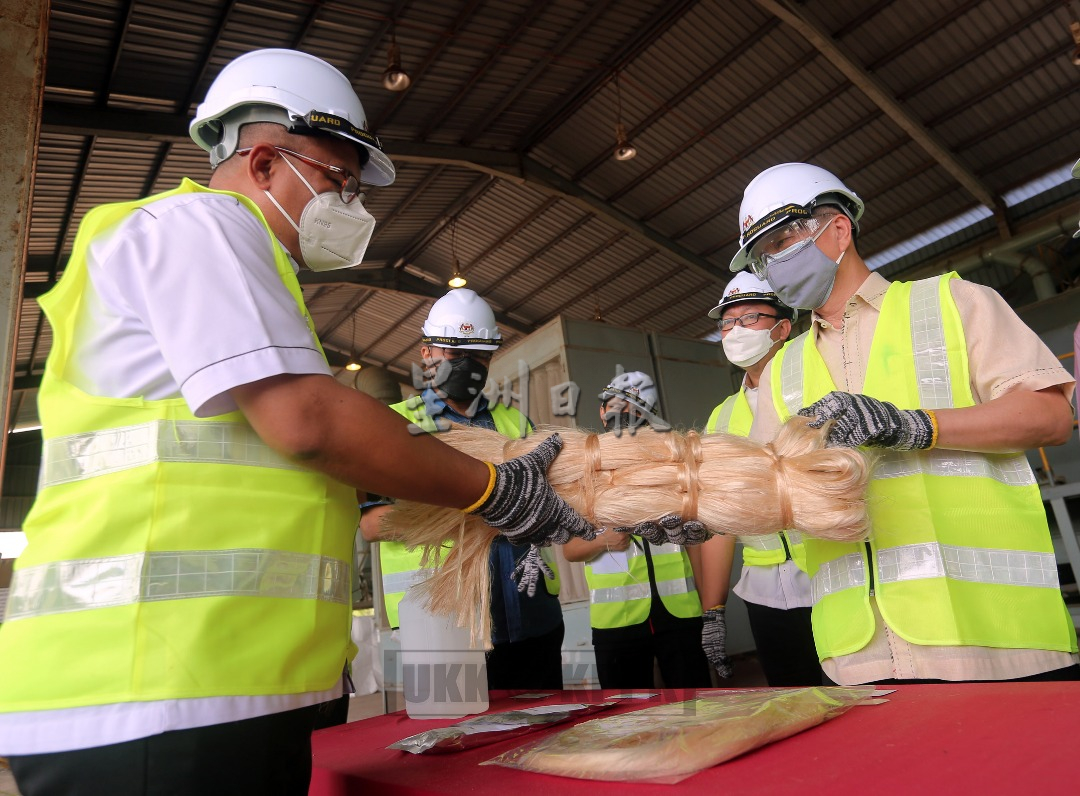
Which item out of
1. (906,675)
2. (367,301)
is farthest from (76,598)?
(367,301)

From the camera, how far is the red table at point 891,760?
3.21 feet

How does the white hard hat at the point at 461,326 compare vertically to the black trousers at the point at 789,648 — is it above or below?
above

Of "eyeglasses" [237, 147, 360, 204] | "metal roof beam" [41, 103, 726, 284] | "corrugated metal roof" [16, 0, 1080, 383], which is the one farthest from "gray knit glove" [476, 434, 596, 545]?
"metal roof beam" [41, 103, 726, 284]

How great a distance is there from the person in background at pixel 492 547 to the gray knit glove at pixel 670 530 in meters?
0.87

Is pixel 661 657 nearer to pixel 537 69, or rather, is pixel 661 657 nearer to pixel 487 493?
pixel 487 493

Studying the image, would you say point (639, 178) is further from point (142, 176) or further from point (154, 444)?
point (154, 444)

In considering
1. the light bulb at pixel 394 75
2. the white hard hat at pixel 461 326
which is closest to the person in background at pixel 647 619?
the white hard hat at pixel 461 326

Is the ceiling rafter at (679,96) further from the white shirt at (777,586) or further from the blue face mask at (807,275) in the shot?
the blue face mask at (807,275)

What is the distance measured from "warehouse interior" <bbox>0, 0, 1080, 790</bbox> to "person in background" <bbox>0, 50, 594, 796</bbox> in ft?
21.9

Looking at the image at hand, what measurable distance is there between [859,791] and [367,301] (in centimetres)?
1658

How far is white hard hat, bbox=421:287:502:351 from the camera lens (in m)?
4.01

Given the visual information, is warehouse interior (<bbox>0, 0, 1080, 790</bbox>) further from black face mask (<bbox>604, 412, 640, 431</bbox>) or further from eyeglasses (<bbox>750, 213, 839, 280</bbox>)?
eyeglasses (<bbox>750, 213, 839, 280</bbox>)

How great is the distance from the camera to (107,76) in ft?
27.9

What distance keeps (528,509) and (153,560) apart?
73 cm
